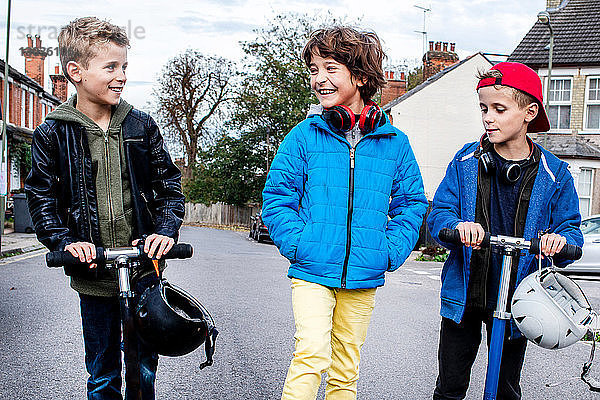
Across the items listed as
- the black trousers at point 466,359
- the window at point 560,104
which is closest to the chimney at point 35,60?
the window at point 560,104

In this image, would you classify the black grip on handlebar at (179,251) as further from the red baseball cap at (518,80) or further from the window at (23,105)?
the window at (23,105)

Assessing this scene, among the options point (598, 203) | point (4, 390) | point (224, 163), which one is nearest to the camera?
point (4, 390)

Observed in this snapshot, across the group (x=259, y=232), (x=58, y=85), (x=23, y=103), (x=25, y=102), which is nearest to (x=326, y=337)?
(x=259, y=232)

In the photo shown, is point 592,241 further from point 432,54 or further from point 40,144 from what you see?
point 432,54

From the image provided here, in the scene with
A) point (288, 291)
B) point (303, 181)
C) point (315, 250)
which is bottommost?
point (288, 291)

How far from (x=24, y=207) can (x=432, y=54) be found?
2377 centimetres

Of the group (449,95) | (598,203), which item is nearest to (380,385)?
(598,203)

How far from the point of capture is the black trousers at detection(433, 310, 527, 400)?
3666mm

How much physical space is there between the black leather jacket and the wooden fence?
149 ft

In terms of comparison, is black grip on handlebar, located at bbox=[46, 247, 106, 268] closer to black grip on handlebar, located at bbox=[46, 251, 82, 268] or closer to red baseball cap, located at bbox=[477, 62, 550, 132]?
black grip on handlebar, located at bbox=[46, 251, 82, 268]

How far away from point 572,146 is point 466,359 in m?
25.5

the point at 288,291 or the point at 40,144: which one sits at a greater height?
the point at 40,144

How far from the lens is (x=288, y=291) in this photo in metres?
10.9

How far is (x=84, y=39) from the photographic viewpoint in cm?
336
